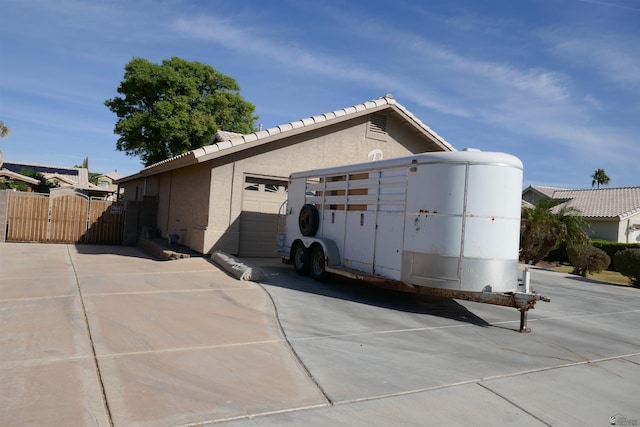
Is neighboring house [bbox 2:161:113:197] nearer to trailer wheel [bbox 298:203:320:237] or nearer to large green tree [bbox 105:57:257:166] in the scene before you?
large green tree [bbox 105:57:257:166]

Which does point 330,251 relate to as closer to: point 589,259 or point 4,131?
point 589,259

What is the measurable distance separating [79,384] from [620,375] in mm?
6158

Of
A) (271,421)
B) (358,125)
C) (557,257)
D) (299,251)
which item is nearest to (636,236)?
(557,257)

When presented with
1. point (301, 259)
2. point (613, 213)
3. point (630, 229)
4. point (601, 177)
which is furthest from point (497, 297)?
point (601, 177)

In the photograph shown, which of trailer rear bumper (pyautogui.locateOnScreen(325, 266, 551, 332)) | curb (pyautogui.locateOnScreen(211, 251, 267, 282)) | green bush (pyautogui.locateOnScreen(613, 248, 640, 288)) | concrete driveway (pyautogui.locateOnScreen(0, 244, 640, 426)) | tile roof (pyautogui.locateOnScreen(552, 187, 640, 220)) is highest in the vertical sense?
tile roof (pyautogui.locateOnScreen(552, 187, 640, 220))

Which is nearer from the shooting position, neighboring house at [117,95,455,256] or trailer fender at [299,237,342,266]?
trailer fender at [299,237,342,266]

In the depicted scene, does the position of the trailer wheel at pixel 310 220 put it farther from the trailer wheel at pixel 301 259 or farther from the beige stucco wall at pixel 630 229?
the beige stucco wall at pixel 630 229

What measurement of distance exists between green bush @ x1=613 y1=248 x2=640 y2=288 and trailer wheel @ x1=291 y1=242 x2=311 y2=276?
11868 mm

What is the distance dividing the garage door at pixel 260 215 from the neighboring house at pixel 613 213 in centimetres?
2168

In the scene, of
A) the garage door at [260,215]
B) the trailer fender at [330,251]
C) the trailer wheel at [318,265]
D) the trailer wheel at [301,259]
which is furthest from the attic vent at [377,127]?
the trailer fender at [330,251]

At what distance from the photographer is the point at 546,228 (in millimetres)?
22312

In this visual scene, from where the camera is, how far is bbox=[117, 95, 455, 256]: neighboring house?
540 inches

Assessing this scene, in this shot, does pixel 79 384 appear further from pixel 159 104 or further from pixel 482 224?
pixel 159 104

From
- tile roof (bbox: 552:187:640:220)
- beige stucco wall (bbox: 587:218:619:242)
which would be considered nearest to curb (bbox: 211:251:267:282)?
tile roof (bbox: 552:187:640:220)
